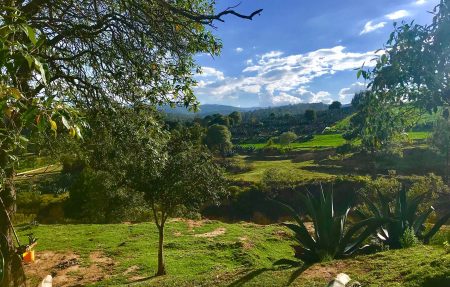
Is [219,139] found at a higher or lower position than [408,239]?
higher

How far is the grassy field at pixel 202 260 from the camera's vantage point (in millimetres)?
6543

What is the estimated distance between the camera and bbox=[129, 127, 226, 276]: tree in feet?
48.2

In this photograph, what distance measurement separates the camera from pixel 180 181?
14.9 metres

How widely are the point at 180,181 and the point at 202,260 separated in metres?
3.37

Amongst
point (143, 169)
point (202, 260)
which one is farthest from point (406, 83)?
point (202, 260)

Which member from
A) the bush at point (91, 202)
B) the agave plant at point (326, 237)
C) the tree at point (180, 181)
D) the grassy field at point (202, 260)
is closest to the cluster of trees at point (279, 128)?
the bush at point (91, 202)

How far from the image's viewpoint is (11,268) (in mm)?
6770

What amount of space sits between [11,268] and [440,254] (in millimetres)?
7526

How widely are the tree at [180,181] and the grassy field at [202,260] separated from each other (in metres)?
2.02

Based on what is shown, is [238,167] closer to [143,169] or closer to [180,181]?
[180,181]

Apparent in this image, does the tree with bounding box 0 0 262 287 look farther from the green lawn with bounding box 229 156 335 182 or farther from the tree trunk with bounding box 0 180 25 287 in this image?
the green lawn with bounding box 229 156 335 182

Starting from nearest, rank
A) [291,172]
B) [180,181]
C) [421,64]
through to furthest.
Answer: [421,64] → [180,181] → [291,172]

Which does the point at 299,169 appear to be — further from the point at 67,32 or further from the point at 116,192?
the point at 67,32

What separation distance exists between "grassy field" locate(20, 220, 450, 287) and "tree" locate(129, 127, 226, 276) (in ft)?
6.62
